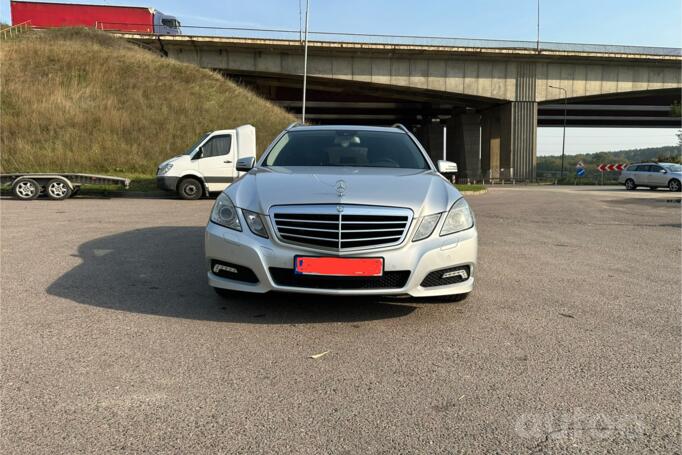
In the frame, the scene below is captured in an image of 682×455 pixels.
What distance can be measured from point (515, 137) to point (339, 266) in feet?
133

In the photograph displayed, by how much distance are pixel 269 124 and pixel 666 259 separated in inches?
946

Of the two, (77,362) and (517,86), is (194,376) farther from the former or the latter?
(517,86)

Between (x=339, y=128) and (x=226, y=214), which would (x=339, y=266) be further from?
(x=339, y=128)

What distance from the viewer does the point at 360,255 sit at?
344 centimetres

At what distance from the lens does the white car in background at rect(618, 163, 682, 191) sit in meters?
26.0

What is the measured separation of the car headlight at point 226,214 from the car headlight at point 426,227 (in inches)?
51.1

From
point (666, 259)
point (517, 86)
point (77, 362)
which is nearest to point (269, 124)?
point (517, 86)

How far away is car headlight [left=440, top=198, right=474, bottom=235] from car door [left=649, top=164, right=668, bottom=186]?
27.6 meters

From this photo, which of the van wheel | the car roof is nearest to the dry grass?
the van wheel

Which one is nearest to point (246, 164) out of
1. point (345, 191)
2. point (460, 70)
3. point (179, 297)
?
point (179, 297)

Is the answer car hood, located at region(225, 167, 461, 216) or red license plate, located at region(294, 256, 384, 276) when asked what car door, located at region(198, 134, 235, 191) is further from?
red license plate, located at region(294, 256, 384, 276)

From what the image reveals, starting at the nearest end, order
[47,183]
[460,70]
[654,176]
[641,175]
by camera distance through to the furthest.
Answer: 1. [47,183]
2. [654,176]
3. [641,175]
4. [460,70]

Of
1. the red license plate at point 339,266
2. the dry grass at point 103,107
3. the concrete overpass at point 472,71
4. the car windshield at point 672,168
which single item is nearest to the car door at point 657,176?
the car windshield at point 672,168

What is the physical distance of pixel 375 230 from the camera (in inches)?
138
